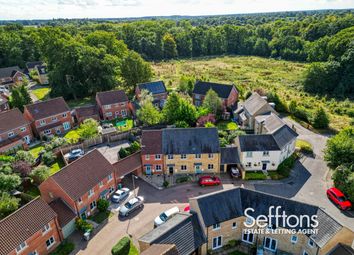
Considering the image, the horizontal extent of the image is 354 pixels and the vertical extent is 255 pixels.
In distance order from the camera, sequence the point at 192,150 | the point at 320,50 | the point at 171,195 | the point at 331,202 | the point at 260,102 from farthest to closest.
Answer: the point at 320,50 < the point at 260,102 < the point at 192,150 < the point at 171,195 < the point at 331,202

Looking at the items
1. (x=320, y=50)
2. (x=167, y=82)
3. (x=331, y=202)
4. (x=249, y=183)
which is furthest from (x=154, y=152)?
(x=320, y=50)

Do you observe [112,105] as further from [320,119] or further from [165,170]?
[320,119]

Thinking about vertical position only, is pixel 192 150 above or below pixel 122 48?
below

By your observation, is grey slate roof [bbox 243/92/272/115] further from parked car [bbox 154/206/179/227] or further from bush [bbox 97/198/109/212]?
bush [bbox 97/198/109/212]

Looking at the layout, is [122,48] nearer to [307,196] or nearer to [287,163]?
[287,163]

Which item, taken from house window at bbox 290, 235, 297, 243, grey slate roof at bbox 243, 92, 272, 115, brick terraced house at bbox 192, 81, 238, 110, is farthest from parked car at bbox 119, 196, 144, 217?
brick terraced house at bbox 192, 81, 238, 110
